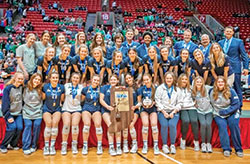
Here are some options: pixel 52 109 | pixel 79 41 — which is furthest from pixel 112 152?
pixel 79 41

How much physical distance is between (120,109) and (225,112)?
162cm

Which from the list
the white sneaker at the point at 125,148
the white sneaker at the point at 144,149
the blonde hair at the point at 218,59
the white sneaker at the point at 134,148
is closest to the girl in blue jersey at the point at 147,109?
the white sneaker at the point at 144,149

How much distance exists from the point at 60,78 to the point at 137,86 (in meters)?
1.33

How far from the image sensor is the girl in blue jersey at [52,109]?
3.93 metres

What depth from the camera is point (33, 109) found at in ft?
13.4

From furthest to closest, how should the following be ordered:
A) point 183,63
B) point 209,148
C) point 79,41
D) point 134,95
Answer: point 79,41
point 183,63
point 134,95
point 209,148

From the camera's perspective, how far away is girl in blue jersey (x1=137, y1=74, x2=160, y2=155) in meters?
4.03

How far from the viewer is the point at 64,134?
156 inches

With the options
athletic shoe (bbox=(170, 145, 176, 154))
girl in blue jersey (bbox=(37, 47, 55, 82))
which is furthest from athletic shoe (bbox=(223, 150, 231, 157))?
girl in blue jersey (bbox=(37, 47, 55, 82))

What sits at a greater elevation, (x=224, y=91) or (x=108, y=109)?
(x=224, y=91)

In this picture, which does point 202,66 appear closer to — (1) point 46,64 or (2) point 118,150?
(2) point 118,150

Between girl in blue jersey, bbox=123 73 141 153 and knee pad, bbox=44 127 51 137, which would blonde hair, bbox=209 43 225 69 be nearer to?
girl in blue jersey, bbox=123 73 141 153

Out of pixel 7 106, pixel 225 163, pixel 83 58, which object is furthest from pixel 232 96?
pixel 7 106

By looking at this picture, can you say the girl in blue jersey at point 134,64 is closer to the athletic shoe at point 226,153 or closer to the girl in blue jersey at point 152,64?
the girl in blue jersey at point 152,64
